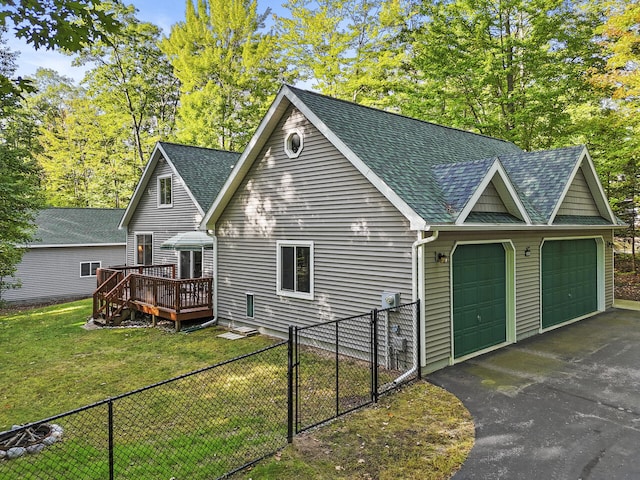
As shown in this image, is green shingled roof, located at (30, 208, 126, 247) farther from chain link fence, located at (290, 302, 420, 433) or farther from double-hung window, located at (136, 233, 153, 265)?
chain link fence, located at (290, 302, 420, 433)

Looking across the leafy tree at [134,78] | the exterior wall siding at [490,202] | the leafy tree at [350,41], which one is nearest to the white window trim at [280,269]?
the exterior wall siding at [490,202]

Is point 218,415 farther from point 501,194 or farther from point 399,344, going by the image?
point 501,194

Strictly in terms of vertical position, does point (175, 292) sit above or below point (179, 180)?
below

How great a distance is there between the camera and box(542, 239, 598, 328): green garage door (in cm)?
1095

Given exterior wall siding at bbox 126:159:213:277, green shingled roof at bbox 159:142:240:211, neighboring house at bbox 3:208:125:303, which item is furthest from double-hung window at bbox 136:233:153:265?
neighboring house at bbox 3:208:125:303

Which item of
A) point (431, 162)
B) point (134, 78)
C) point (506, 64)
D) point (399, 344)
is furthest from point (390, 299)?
point (134, 78)

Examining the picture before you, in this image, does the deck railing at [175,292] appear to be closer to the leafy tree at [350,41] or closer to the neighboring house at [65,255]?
the neighboring house at [65,255]

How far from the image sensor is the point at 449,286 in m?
8.11

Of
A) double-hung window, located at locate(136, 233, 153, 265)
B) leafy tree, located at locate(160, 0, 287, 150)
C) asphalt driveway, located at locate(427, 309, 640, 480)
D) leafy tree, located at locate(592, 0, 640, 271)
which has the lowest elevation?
asphalt driveway, located at locate(427, 309, 640, 480)

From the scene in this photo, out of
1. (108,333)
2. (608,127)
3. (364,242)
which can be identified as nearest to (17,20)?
(364,242)

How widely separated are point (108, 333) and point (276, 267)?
19.1 feet

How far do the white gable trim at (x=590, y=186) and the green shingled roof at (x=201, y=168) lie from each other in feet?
37.5

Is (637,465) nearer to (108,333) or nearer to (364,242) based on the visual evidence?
(364,242)

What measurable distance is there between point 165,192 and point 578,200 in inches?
594
